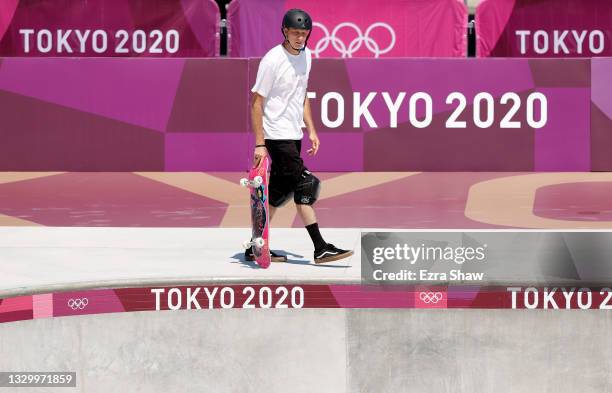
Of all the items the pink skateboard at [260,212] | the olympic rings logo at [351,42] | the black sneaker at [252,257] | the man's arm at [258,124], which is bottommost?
the black sneaker at [252,257]

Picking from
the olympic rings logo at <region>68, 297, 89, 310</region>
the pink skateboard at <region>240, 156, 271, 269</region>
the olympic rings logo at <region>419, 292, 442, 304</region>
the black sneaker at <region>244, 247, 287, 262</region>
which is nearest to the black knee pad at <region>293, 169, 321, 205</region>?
the pink skateboard at <region>240, 156, 271, 269</region>

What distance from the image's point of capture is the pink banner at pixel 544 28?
51.7 feet

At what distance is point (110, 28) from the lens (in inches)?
616

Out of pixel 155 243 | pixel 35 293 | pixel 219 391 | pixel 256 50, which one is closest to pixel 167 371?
pixel 219 391

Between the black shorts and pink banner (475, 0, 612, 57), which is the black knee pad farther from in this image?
pink banner (475, 0, 612, 57)

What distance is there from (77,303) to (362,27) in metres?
9.63

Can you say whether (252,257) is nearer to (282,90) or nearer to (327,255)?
(327,255)

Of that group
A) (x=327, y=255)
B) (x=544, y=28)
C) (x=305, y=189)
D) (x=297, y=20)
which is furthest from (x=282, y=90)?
(x=544, y=28)

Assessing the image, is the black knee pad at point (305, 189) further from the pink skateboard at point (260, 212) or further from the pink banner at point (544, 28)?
the pink banner at point (544, 28)

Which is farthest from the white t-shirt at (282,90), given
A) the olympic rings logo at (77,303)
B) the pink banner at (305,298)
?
the olympic rings logo at (77,303)

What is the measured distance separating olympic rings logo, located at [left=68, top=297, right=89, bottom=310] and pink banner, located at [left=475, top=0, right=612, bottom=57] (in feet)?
32.6

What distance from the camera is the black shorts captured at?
7.89 meters

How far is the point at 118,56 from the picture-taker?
51.5ft

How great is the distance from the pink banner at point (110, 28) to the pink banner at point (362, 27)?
1.48 ft
